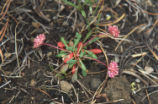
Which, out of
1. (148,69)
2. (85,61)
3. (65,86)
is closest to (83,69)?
(85,61)

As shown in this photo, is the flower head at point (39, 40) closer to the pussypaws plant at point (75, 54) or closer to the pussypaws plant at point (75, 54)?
the pussypaws plant at point (75, 54)

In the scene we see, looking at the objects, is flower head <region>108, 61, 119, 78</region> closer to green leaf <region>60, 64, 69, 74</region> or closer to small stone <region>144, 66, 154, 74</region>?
small stone <region>144, 66, 154, 74</region>

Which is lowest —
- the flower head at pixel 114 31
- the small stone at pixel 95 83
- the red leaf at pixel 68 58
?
the small stone at pixel 95 83

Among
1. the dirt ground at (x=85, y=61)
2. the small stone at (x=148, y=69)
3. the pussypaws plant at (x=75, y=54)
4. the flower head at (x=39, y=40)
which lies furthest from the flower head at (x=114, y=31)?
the flower head at (x=39, y=40)

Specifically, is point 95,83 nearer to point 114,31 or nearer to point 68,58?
point 68,58

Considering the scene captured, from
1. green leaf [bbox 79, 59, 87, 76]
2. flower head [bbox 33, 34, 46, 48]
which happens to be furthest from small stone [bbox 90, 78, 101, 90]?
flower head [bbox 33, 34, 46, 48]

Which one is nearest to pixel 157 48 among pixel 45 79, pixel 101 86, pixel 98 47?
pixel 98 47

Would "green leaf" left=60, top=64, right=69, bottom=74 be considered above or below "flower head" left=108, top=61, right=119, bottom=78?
above
